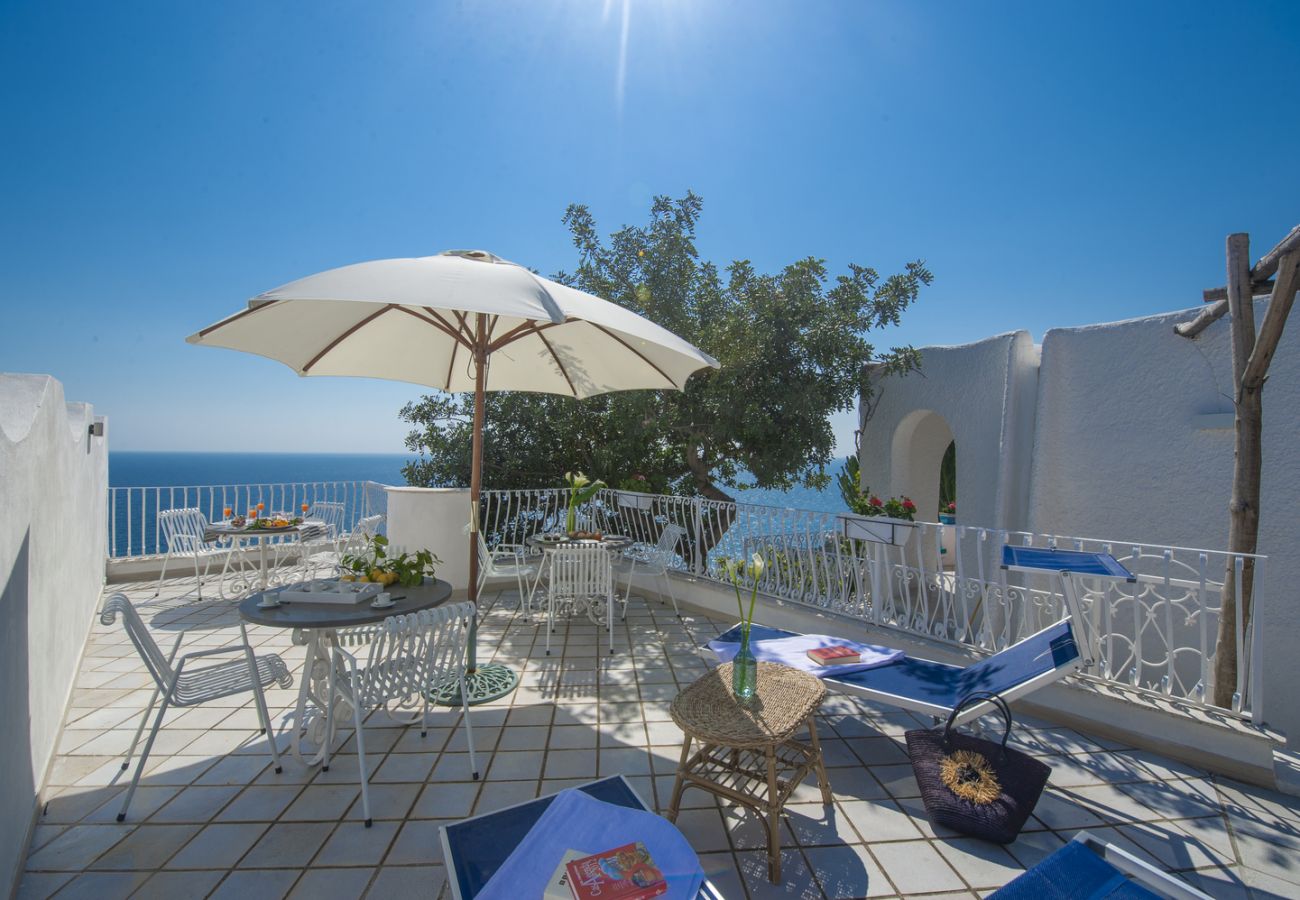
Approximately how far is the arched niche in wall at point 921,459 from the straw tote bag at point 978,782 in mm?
5953

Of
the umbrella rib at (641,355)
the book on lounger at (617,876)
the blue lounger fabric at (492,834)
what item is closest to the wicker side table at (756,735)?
the blue lounger fabric at (492,834)

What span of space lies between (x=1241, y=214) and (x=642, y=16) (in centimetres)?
811

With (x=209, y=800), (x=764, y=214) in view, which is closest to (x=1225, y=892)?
(x=209, y=800)

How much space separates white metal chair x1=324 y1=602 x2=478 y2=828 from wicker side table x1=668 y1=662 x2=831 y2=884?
3.83 feet

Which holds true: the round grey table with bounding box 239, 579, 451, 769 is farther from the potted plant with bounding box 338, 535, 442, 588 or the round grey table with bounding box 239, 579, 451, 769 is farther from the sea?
the sea

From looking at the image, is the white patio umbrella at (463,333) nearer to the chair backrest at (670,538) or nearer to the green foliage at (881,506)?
the chair backrest at (670,538)

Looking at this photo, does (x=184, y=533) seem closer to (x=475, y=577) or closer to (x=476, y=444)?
(x=475, y=577)

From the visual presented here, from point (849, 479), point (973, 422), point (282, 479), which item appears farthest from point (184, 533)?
point (282, 479)

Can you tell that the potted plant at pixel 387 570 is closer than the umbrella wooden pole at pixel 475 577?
Yes

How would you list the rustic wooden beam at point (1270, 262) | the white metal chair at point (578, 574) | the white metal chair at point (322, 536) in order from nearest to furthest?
the rustic wooden beam at point (1270, 262)
the white metal chair at point (578, 574)
the white metal chair at point (322, 536)

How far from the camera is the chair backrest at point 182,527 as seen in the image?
6.32 m

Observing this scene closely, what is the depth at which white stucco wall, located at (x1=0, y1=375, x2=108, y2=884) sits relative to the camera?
2154mm

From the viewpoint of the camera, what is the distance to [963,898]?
204cm

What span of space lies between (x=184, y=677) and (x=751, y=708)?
8.91 ft
